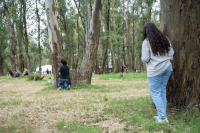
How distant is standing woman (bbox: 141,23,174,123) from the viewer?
3.12 m

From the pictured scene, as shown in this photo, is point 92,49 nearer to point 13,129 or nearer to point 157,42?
point 157,42

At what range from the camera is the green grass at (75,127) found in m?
2.97

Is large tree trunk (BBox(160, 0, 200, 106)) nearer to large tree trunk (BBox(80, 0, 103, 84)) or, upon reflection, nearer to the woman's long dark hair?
the woman's long dark hair

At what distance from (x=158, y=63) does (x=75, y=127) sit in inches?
76.2

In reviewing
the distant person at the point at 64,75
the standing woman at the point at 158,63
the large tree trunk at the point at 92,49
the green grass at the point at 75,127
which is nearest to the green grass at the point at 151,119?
the standing woman at the point at 158,63

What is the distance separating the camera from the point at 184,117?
329cm

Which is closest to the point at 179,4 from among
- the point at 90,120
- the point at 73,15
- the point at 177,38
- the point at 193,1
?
the point at 193,1

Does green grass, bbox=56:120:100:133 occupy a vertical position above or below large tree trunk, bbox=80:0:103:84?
below

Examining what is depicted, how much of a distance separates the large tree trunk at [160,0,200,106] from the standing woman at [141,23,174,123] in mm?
587

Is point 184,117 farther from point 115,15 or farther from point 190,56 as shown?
point 115,15

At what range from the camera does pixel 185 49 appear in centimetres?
359

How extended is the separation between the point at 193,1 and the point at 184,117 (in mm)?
2369

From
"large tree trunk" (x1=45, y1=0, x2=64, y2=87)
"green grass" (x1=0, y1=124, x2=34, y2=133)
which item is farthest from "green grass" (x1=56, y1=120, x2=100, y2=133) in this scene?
"large tree trunk" (x1=45, y1=0, x2=64, y2=87)

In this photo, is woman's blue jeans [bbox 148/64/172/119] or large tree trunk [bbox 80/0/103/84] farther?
large tree trunk [bbox 80/0/103/84]
